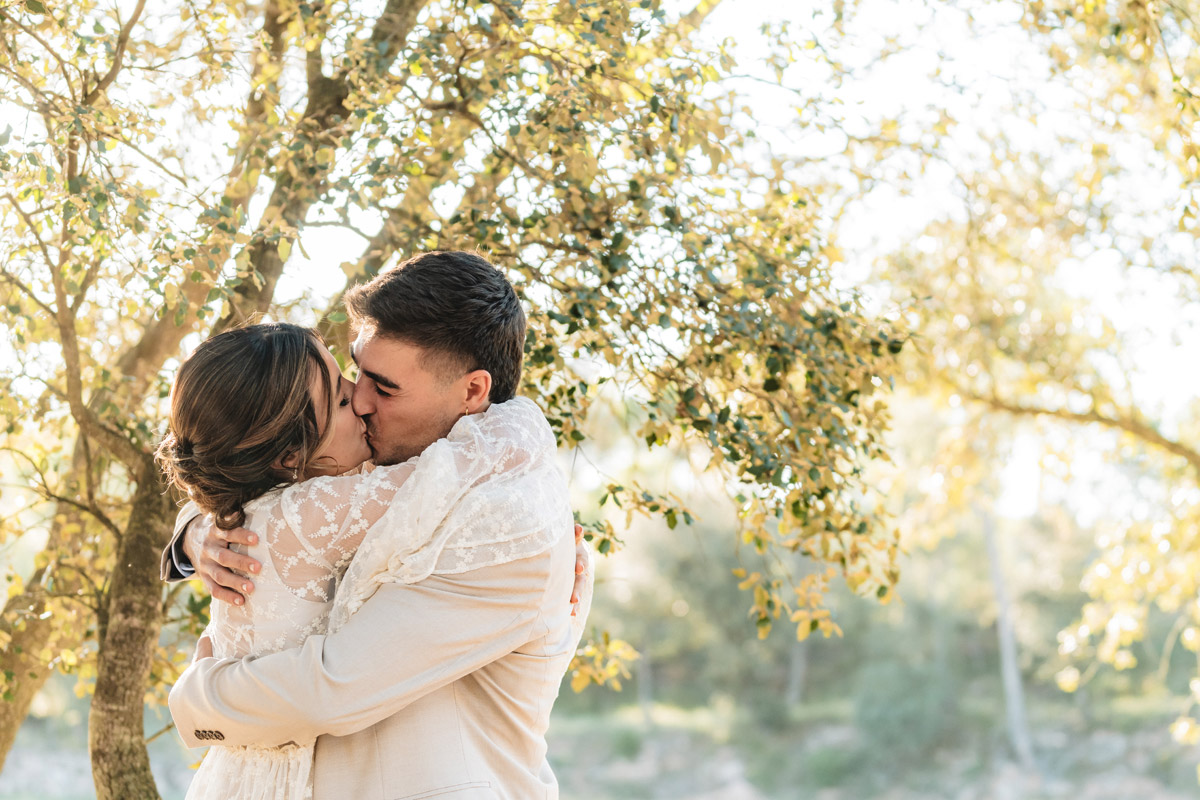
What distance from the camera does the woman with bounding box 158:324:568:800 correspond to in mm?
1591

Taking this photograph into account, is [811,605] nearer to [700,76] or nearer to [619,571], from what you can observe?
[700,76]

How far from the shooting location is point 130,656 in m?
2.76

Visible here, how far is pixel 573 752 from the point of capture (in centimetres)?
2180

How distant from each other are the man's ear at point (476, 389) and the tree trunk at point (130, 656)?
1287 mm

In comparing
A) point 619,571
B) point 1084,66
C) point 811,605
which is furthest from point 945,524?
point 619,571

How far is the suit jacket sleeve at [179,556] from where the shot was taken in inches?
73.5

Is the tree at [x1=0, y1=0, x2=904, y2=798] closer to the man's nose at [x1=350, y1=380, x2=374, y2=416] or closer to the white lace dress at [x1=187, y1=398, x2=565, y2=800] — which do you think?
the man's nose at [x1=350, y1=380, x2=374, y2=416]

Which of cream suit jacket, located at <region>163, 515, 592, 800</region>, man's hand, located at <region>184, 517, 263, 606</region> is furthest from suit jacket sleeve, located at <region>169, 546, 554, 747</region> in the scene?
man's hand, located at <region>184, 517, 263, 606</region>

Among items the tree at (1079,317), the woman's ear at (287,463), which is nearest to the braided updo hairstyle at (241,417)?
the woman's ear at (287,463)

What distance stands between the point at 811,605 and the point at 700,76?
157cm

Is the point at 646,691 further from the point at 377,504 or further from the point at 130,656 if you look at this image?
the point at 377,504

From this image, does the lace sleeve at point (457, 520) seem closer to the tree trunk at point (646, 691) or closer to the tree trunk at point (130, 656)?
the tree trunk at point (130, 656)

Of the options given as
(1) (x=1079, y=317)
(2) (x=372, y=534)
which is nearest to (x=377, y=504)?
(2) (x=372, y=534)

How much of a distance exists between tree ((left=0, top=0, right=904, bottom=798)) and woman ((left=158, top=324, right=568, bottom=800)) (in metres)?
0.76
